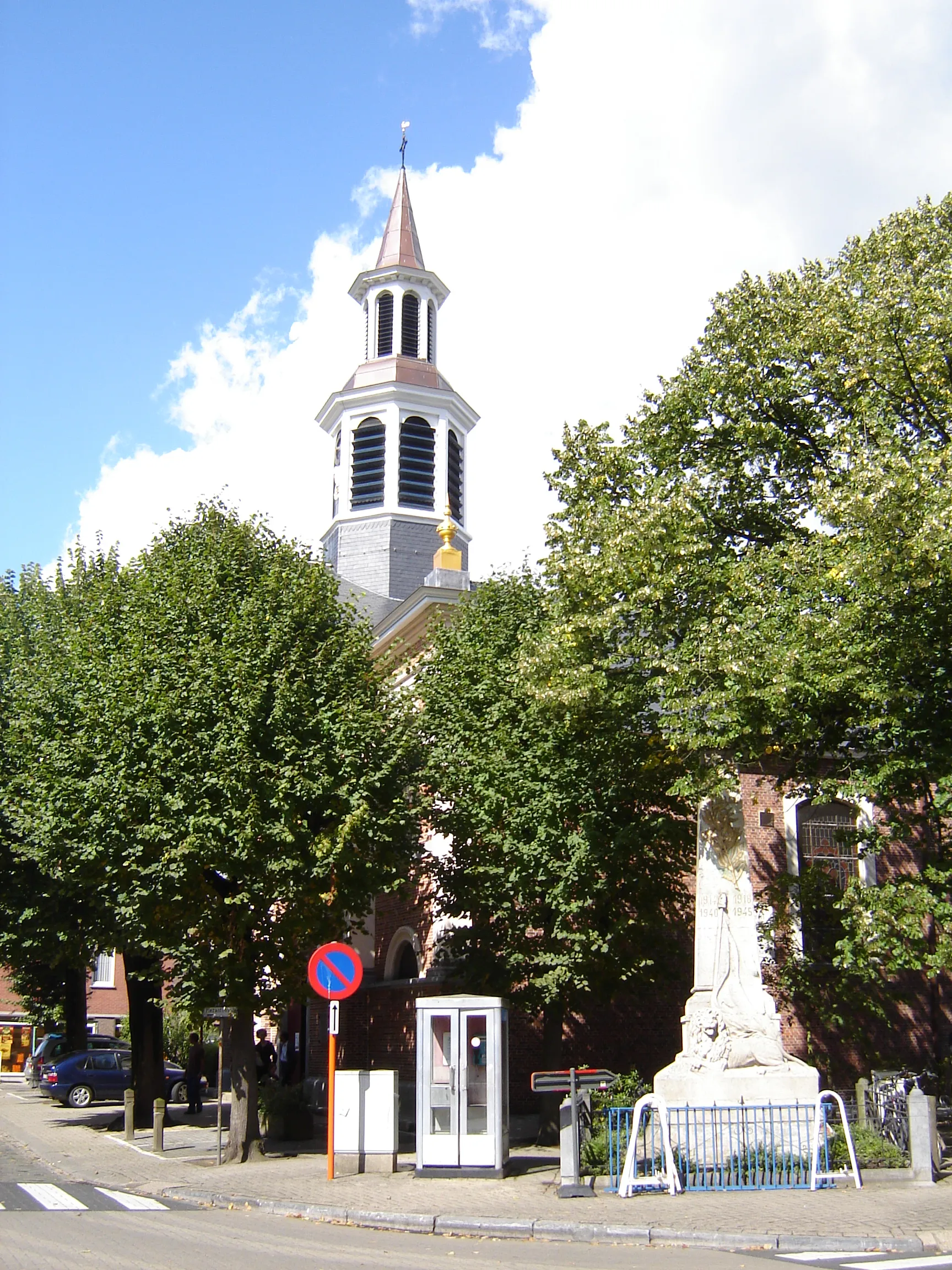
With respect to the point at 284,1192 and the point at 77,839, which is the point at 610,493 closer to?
the point at 77,839

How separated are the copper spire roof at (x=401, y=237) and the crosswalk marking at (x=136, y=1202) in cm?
3463

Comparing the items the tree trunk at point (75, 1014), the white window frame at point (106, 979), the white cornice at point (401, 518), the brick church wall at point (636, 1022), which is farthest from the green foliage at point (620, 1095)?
the white window frame at point (106, 979)

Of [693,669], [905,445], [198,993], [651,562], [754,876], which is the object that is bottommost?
[198,993]

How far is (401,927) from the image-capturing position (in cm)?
2770

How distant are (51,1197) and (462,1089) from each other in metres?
4.86

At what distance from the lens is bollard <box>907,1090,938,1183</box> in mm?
13266

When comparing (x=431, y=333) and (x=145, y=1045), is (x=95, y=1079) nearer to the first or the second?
(x=145, y=1045)

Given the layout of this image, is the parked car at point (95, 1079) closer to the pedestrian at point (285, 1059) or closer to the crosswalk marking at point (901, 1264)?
the pedestrian at point (285, 1059)

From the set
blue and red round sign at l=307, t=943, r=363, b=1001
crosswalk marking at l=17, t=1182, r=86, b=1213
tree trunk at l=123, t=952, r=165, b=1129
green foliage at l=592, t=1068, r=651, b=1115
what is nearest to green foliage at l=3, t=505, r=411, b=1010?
blue and red round sign at l=307, t=943, r=363, b=1001

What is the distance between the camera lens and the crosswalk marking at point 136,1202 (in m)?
13.1

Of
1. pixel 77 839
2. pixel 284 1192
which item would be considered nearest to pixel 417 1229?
pixel 284 1192

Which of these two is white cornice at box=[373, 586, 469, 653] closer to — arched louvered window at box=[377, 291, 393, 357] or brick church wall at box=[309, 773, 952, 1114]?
brick church wall at box=[309, 773, 952, 1114]

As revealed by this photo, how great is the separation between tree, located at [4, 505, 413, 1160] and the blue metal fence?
6.10 m

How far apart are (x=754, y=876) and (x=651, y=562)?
34.8 feet
